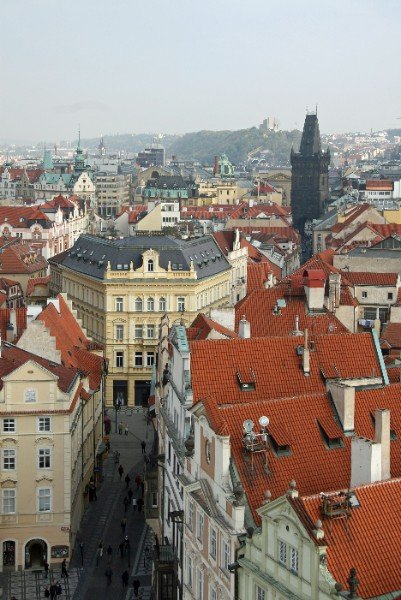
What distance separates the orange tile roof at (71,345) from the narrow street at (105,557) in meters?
7.55

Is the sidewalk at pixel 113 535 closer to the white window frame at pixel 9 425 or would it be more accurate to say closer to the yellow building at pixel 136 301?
the white window frame at pixel 9 425

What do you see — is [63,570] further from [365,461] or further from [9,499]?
[365,461]

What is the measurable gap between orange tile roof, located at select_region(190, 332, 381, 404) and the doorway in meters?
17.8

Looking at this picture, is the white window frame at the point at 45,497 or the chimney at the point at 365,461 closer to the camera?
the chimney at the point at 365,461

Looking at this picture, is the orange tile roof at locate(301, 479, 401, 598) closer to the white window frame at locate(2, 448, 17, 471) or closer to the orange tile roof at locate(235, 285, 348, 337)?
the white window frame at locate(2, 448, 17, 471)

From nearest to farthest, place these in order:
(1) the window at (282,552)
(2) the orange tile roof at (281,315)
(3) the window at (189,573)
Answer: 1. (1) the window at (282,552)
2. (3) the window at (189,573)
3. (2) the orange tile roof at (281,315)

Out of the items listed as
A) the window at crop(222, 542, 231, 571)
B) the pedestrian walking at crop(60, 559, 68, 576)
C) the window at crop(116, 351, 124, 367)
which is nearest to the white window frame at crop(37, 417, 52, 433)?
the pedestrian walking at crop(60, 559, 68, 576)

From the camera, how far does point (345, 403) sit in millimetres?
42750

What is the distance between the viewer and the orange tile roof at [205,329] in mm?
59562

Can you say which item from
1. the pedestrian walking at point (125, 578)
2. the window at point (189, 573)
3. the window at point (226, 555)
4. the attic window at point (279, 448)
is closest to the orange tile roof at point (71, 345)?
the pedestrian walking at point (125, 578)

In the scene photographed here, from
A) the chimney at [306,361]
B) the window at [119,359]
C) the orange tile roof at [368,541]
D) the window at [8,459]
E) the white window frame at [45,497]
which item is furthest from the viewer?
the window at [119,359]

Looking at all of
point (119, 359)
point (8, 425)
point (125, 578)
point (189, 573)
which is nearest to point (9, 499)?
point (8, 425)

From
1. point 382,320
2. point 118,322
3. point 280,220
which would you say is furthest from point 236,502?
point 280,220

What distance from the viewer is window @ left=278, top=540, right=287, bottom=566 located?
1355 inches
